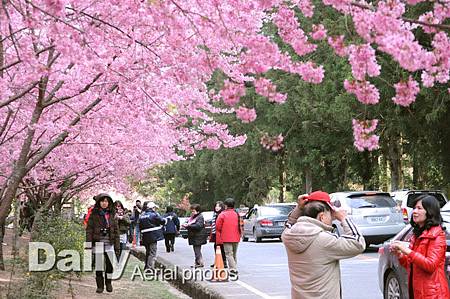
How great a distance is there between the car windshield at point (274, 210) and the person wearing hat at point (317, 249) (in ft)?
81.6

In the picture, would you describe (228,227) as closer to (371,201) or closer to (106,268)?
(106,268)

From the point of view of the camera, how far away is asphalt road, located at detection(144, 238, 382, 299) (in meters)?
12.5

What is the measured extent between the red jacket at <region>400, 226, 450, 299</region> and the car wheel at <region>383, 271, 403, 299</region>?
279cm

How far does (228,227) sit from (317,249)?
10.0 m

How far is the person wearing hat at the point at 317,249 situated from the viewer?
534 cm

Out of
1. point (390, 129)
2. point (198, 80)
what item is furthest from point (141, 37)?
point (390, 129)

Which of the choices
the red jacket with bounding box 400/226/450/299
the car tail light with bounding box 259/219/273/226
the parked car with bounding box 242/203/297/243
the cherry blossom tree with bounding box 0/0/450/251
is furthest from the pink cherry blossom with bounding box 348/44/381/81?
the car tail light with bounding box 259/219/273/226

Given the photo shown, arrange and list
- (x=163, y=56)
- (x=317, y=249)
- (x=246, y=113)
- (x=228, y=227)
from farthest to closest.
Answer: (x=228, y=227)
(x=163, y=56)
(x=246, y=113)
(x=317, y=249)

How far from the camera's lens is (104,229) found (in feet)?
41.2

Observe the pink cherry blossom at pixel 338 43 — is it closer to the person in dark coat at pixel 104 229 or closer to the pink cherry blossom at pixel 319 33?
the pink cherry blossom at pixel 319 33

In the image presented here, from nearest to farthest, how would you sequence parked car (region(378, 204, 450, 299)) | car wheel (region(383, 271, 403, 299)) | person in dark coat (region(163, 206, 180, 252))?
parked car (region(378, 204, 450, 299))
car wheel (region(383, 271, 403, 299))
person in dark coat (region(163, 206, 180, 252))

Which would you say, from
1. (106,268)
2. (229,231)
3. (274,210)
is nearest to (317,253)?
(106,268)

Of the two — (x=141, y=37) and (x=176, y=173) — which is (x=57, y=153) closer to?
(x=141, y=37)

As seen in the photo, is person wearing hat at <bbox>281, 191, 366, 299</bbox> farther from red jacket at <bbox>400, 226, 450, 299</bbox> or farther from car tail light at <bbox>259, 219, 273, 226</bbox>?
car tail light at <bbox>259, 219, 273, 226</bbox>
